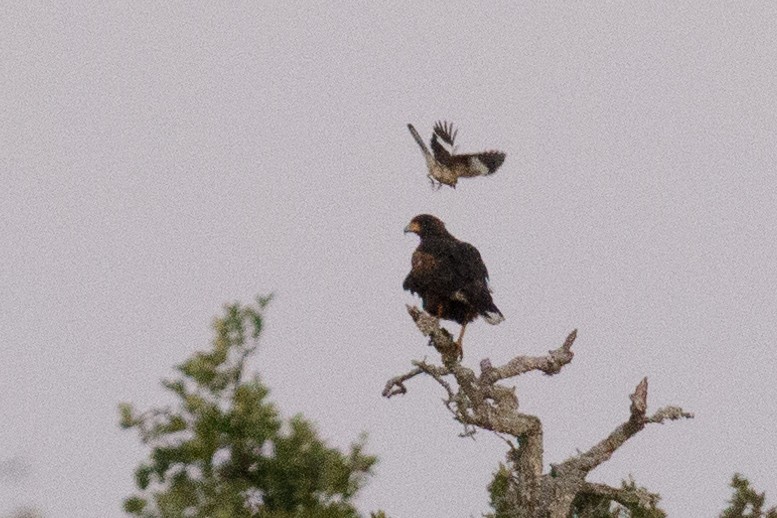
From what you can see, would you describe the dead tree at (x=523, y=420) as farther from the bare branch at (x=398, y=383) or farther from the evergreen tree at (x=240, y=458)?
the evergreen tree at (x=240, y=458)

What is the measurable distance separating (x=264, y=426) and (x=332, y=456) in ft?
1.34

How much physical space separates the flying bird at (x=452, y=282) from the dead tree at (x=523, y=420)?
1.93 ft

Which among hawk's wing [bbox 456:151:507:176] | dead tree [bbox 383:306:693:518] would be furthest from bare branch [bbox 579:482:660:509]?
hawk's wing [bbox 456:151:507:176]

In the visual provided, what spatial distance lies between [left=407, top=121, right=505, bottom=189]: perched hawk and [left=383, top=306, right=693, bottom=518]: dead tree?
6.36ft

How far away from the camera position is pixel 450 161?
10.1 meters

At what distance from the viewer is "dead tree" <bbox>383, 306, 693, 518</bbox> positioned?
8.77 m

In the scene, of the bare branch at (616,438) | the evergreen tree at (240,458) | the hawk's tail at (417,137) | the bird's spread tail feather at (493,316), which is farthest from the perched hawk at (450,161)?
the evergreen tree at (240,458)

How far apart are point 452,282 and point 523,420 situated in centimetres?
171

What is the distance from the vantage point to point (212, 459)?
4547mm

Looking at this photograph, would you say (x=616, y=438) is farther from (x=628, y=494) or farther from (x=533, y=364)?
(x=533, y=364)

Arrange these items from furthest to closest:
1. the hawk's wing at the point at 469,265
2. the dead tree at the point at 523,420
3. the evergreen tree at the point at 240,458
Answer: the hawk's wing at the point at 469,265, the dead tree at the point at 523,420, the evergreen tree at the point at 240,458

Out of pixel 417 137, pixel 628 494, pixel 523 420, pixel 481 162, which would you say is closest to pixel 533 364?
pixel 523 420

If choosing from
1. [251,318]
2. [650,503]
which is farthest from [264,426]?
[650,503]

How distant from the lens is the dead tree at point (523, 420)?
28.8 feet
